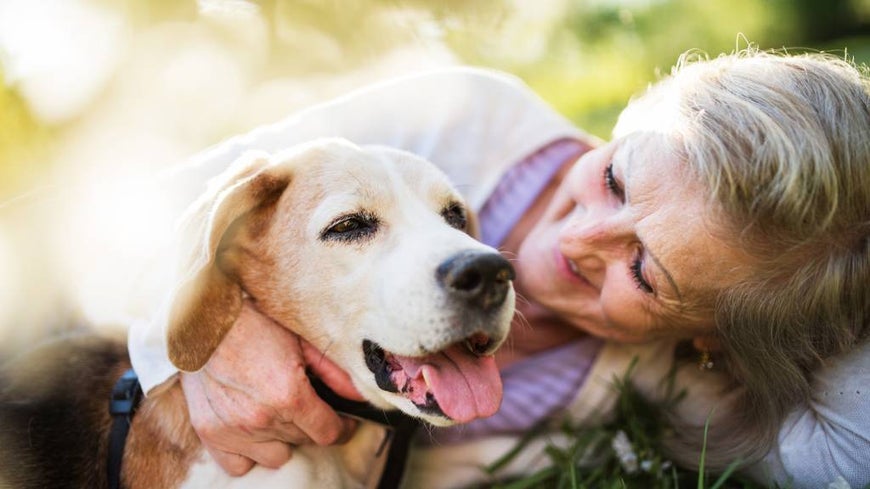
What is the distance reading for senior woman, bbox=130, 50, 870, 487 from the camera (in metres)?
2.92

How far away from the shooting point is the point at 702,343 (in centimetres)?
366

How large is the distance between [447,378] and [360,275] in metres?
0.44

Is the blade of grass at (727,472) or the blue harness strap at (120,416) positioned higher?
the blade of grass at (727,472)

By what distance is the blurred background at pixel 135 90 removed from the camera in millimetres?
3676

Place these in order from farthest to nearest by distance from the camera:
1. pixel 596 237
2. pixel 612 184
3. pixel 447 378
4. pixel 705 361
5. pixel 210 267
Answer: pixel 705 361 → pixel 612 184 → pixel 596 237 → pixel 210 267 → pixel 447 378

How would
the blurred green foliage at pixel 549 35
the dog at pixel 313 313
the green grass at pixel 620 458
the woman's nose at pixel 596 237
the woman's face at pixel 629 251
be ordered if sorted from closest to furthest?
the dog at pixel 313 313 → the woman's face at pixel 629 251 → the woman's nose at pixel 596 237 → the green grass at pixel 620 458 → the blurred green foliage at pixel 549 35

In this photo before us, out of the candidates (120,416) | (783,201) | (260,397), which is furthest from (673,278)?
(120,416)

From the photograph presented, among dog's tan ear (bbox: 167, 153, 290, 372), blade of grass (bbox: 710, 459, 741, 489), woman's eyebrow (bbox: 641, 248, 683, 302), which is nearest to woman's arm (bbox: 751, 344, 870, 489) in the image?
blade of grass (bbox: 710, 459, 741, 489)

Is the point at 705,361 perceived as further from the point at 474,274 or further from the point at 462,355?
the point at 474,274

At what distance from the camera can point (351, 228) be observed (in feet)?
9.20

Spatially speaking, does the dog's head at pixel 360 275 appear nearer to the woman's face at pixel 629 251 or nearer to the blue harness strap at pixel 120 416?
the blue harness strap at pixel 120 416

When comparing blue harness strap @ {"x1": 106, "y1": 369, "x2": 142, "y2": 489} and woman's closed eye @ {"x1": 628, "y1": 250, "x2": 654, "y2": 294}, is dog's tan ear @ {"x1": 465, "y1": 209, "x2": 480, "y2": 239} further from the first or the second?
blue harness strap @ {"x1": 106, "y1": 369, "x2": 142, "y2": 489}

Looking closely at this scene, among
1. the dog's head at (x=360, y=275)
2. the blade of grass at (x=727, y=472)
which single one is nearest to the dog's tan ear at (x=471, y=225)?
the dog's head at (x=360, y=275)

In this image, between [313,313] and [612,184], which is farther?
[612,184]
